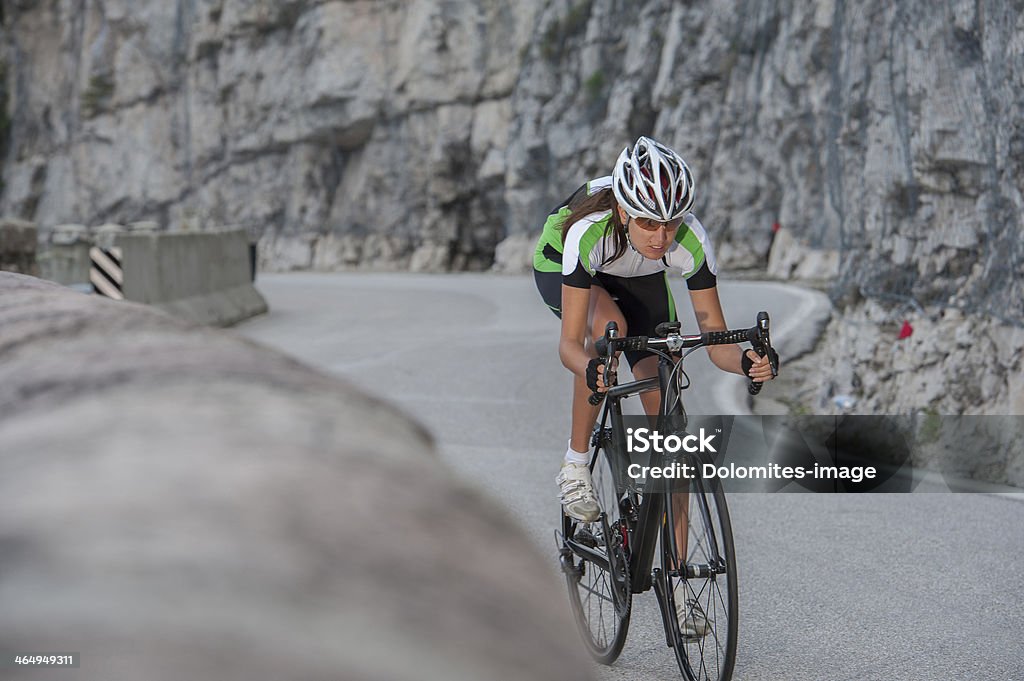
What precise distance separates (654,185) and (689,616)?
1.40 metres

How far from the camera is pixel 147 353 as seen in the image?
115 cm

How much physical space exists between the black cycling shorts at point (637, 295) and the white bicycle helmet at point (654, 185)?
0.57 m

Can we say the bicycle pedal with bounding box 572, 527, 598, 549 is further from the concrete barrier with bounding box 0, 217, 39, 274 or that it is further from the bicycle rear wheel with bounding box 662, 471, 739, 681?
the concrete barrier with bounding box 0, 217, 39, 274

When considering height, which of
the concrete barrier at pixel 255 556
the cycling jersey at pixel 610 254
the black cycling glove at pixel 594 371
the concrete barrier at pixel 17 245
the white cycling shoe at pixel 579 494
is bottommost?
the concrete barrier at pixel 17 245

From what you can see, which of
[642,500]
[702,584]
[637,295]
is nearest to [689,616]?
[702,584]

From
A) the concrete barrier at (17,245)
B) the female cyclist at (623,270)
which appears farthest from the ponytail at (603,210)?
the concrete barrier at (17,245)

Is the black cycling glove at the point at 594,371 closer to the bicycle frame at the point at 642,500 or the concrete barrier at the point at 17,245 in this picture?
the bicycle frame at the point at 642,500

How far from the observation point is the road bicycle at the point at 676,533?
3.53 meters

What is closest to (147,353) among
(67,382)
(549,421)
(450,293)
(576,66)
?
(67,382)

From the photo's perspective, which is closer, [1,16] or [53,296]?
[53,296]

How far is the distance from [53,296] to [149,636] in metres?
0.95

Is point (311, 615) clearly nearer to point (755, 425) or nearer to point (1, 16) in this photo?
point (755, 425)

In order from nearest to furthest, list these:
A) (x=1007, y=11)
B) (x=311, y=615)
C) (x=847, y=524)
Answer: (x=311, y=615) → (x=847, y=524) → (x=1007, y=11)

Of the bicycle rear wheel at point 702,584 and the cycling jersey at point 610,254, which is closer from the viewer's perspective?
the bicycle rear wheel at point 702,584
